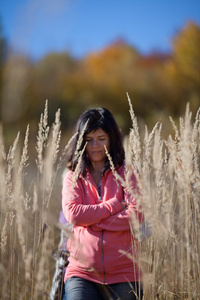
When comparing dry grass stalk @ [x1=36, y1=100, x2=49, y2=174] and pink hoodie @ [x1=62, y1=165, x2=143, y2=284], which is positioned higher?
dry grass stalk @ [x1=36, y1=100, x2=49, y2=174]

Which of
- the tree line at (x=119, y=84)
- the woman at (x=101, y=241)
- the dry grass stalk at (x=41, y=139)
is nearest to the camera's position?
the dry grass stalk at (x=41, y=139)

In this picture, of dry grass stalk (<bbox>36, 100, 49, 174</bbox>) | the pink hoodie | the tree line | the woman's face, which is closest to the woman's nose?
the woman's face

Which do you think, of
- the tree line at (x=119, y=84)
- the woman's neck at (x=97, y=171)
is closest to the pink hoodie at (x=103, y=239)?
the woman's neck at (x=97, y=171)

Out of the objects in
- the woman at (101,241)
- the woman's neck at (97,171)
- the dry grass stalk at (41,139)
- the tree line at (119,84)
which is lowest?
the woman at (101,241)

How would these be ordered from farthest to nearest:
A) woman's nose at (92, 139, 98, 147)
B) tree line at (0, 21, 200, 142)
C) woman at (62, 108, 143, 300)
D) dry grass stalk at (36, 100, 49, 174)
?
tree line at (0, 21, 200, 142), woman's nose at (92, 139, 98, 147), woman at (62, 108, 143, 300), dry grass stalk at (36, 100, 49, 174)

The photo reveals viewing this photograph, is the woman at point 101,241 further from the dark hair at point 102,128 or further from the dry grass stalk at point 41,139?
the dry grass stalk at point 41,139

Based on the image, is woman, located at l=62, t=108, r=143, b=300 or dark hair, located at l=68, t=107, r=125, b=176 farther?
dark hair, located at l=68, t=107, r=125, b=176

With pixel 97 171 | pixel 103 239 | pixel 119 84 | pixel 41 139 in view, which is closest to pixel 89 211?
pixel 103 239

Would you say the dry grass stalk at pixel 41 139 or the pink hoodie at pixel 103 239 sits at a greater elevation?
the dry grass stalk at pixel 41 139

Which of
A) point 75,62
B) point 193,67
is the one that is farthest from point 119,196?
point 75,62

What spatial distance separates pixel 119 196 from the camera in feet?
5.83

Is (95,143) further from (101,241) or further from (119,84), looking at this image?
(119,84)

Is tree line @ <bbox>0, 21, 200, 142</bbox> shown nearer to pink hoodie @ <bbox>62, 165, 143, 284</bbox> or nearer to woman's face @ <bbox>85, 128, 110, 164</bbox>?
woman's face @ <bbox>85, 128, 110, 164</bbox>

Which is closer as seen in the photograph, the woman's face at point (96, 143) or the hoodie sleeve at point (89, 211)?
the hoodie sleeve at point (89, 211)
